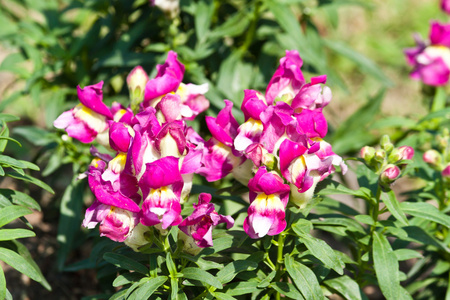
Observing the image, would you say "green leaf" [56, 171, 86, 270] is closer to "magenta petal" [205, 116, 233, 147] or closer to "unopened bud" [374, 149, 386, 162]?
"magenta petal" [205, 116, 233, 147]

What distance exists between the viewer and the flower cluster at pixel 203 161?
157cm

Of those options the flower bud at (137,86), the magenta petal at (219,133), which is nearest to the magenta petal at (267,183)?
the magenta petal at (219,133)

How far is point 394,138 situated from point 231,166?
147 centimetres

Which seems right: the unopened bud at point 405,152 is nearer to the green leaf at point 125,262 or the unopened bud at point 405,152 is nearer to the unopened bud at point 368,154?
the unopened bud at point 368,154

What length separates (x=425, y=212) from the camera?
6.20 ft

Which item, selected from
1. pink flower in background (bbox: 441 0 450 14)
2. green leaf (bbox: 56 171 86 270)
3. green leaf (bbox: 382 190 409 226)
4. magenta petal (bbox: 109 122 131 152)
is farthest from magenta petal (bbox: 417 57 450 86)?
magenta petal (bbox: 109 122 131 152)

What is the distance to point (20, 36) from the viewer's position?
2.88m

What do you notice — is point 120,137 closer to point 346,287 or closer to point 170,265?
point 170,265

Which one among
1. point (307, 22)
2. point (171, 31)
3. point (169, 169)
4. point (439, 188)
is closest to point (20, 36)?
point (171, 31)

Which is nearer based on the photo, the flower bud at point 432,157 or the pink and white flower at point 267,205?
the pink and white flower at point 267,205

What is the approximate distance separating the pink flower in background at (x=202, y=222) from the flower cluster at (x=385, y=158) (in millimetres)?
521

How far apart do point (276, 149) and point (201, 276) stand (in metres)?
0.44

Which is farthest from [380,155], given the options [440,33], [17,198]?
[440,33]

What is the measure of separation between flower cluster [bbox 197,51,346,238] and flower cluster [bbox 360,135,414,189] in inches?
5.6
